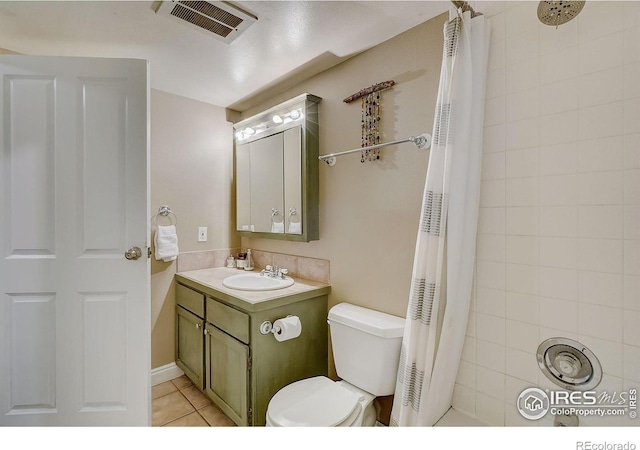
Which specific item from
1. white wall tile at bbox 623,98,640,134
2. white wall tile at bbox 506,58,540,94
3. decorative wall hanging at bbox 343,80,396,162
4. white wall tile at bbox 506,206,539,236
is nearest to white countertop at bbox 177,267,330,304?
decorative wall hanging at bbox 343,80,396,162

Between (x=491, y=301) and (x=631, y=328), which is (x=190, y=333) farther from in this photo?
(x=631, y=328)

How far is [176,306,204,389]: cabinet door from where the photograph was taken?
1925mm

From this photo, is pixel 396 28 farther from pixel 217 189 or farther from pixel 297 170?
pixel 217 189

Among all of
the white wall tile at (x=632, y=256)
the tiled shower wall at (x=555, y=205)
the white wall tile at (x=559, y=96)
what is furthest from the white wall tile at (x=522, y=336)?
the white wall tile at (x=559, y=96)

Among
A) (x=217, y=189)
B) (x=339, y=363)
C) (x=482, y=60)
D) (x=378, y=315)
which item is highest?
(x=482, y=60)

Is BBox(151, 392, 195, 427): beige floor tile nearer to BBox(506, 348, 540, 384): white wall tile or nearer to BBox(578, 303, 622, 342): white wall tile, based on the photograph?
BBox(506, 348, 540, 384): white wall tile

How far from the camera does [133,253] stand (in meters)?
1.42

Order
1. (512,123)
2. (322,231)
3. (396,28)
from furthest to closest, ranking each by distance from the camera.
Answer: (322,231)
(396,28)
(512,123)

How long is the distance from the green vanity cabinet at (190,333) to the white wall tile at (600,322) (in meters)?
1.86

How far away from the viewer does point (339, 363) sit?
153 centimetres

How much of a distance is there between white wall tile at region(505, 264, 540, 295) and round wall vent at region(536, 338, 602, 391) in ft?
0.61

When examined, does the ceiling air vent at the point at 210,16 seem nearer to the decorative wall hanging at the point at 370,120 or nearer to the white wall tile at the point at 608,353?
the decorative wall hanging at the point at 370,120

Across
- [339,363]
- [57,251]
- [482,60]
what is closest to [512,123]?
[482,60]

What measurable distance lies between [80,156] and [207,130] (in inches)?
44.2
